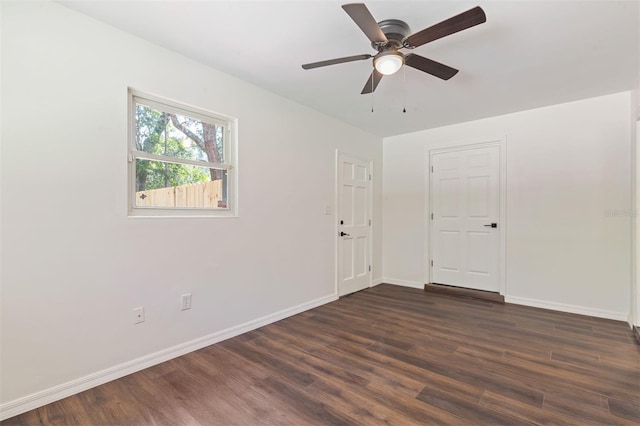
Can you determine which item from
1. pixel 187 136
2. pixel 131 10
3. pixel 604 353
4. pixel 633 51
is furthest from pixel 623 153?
pixel 131 10

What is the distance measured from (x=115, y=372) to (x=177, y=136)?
185cm

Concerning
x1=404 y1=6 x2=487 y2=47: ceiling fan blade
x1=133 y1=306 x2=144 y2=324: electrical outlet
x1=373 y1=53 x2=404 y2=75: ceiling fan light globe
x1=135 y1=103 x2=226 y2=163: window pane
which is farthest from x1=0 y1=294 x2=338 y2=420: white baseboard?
x1=404 y1=6 x2=487 y2=47: ceiling fan blade

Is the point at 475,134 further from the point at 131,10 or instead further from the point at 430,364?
the point at 131,10

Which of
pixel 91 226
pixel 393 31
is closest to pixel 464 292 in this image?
pixel 393 31

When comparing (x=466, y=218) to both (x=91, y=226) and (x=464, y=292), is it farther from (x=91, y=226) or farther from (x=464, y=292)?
(x=91, y=226)

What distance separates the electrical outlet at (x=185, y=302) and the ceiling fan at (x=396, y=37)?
2.08m

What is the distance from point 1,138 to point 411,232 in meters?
4.52

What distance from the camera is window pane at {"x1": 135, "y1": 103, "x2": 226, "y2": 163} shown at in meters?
2.32

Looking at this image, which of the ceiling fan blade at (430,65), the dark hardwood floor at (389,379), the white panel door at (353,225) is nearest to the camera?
the dark hardwood floor at (389,379)

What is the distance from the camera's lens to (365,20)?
1.62m

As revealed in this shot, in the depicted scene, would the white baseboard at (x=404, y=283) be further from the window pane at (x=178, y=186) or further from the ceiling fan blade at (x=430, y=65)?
the ceiling fan blade at (x=430, y=65)

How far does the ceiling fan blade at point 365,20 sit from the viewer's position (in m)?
1.50

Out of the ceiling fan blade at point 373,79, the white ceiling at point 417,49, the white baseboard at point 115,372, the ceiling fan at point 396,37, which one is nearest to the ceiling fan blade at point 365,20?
the ceiling fan at point 396,37

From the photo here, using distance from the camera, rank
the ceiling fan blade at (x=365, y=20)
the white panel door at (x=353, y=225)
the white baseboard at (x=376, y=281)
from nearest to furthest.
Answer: the ceiling fan blade at (x=365, y=20) < the white panel door at (x=353, y=225) < the white baseboard at (x=376, y=281)
